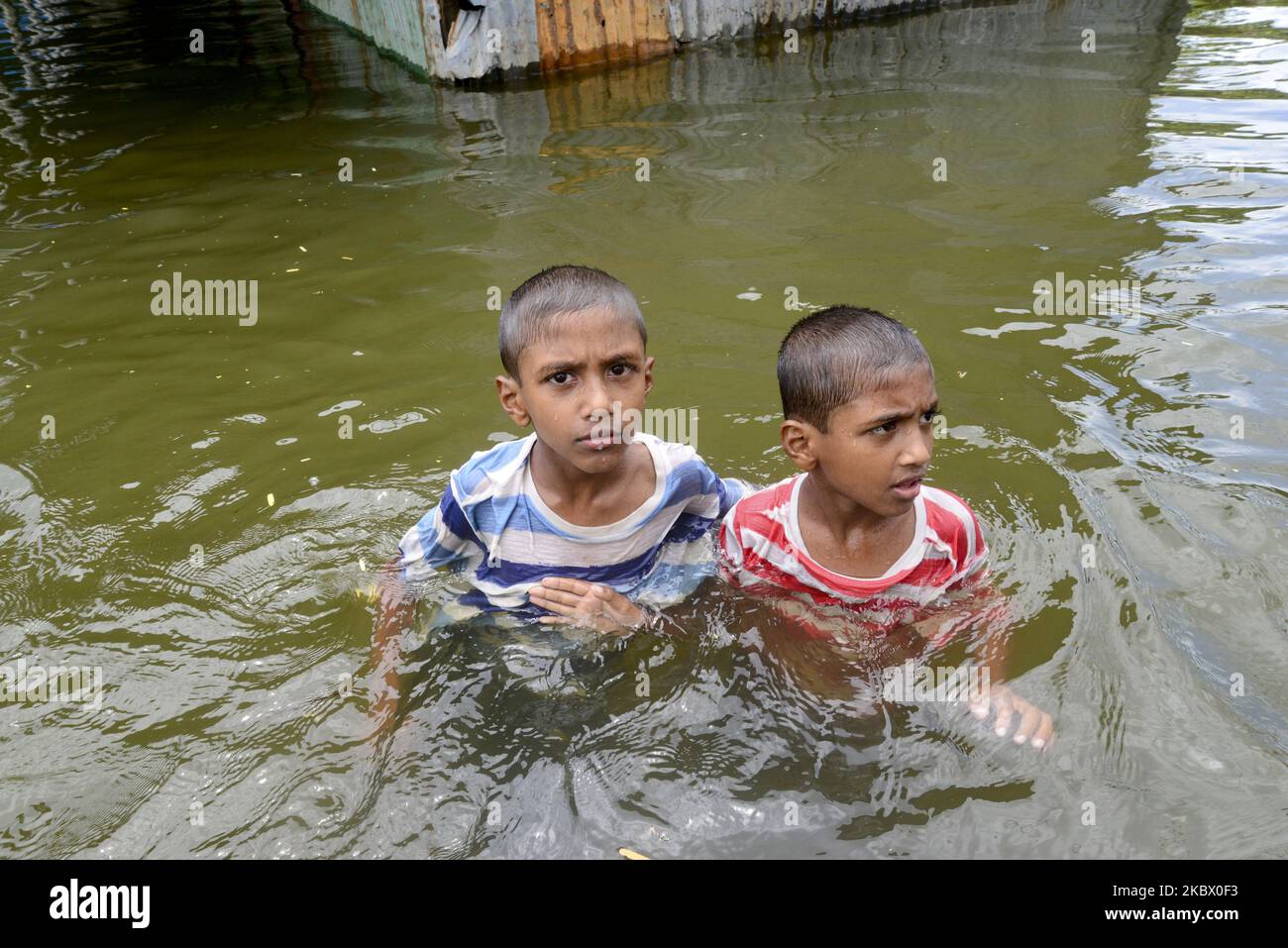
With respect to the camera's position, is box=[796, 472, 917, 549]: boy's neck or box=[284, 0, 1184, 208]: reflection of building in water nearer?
box=[796, 472, 917, 549]: boy's neck

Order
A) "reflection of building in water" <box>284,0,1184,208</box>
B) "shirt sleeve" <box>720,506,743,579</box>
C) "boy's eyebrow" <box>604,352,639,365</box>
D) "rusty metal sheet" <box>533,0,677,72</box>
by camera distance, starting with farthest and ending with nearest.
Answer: "rusty metal sheet" <box>533,0,677,72</box>, "reflection of building in water" <box>284,0,1184,208</box>, "shirt sleeve" <box>720,506,743,579</box>, "boy's eyebrow" <box>604,352,639,365</box>

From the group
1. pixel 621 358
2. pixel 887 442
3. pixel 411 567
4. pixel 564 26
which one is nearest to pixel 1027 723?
pixel 887 442

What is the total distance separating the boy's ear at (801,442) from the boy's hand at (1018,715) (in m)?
0.87

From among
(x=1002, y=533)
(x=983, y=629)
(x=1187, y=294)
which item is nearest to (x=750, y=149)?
(x=1187, y=294)

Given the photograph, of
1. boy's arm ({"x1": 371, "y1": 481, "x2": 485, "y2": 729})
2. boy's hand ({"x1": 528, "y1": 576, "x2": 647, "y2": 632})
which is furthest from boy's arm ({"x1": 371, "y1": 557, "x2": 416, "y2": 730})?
boy's hand ({"x1": 528, "y1": 576, "x2": 647, "y2": 632})

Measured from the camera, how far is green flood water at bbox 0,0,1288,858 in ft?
10.00

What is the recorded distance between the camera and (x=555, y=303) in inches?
129

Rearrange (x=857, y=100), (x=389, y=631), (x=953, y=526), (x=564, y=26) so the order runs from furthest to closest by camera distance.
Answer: (x=564, y=26) → (x=857, y=100) → (x=389, y=631) → (x=953, y=526)

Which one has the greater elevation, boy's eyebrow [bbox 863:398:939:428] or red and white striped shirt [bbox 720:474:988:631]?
boy's eyebrow [bbox 863:398:939:428]

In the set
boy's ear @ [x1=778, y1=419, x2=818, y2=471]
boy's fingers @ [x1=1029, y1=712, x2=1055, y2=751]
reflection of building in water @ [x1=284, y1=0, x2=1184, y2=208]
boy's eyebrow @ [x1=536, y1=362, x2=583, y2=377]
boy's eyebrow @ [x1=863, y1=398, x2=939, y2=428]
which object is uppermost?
reflection of building in water @ [x1=284, y1=0, x2=1184, y2=208]

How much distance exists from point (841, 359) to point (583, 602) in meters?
1.05

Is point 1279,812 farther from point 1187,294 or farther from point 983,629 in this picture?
point 1187,294

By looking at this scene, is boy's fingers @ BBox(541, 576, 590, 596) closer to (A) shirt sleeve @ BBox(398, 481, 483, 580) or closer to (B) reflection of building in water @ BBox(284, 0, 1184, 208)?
(A) shirt sleeve @ BBox(398, 481, 483, 580)

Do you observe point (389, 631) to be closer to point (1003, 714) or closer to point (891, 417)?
point (891, 417)
